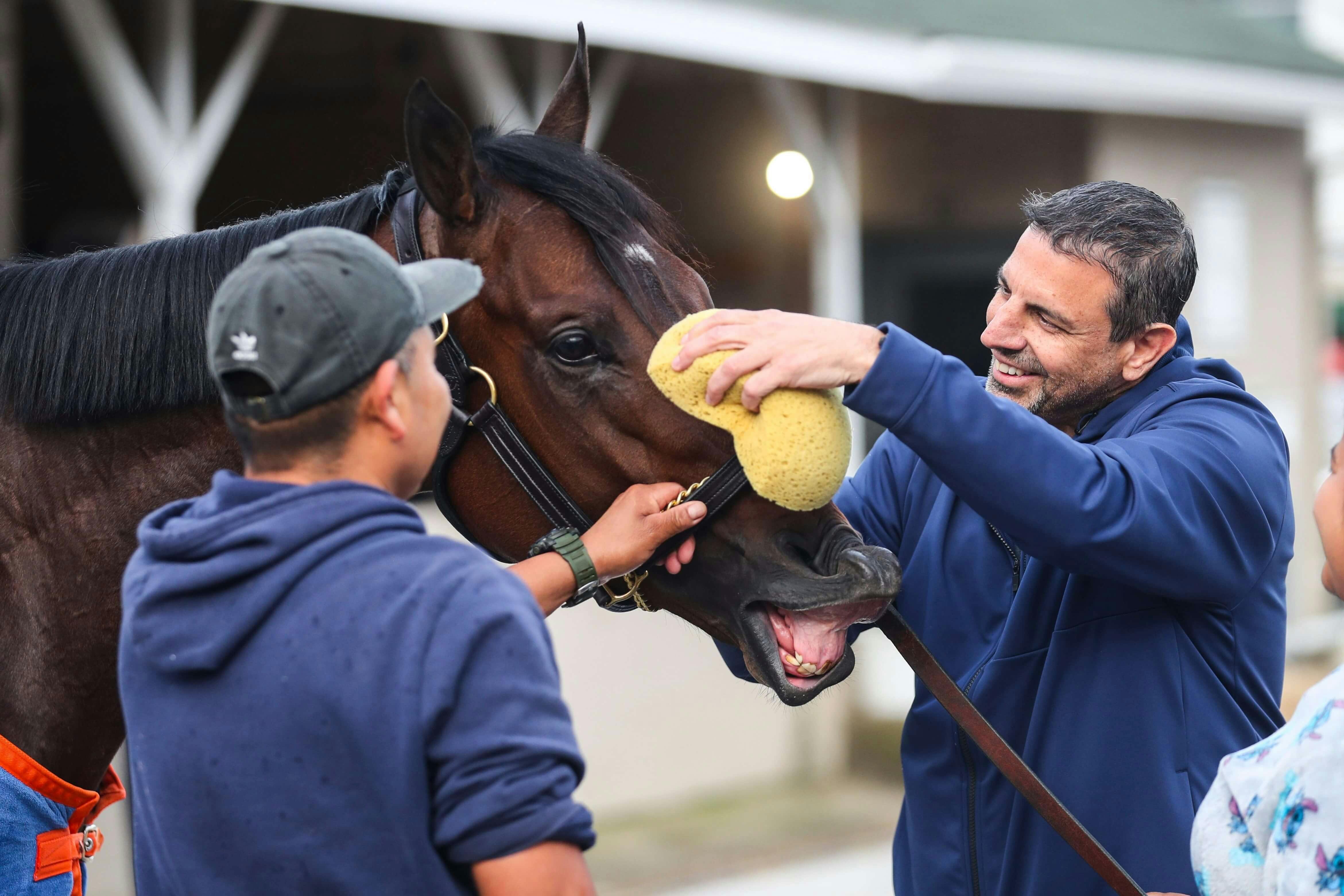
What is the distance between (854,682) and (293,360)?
674cm

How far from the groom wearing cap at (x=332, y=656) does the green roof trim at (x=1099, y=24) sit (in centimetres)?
520

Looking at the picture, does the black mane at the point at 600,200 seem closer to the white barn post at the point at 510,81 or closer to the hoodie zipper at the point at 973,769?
the hoodie zipper at the point at 973,769

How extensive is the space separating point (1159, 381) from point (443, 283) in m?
1.29

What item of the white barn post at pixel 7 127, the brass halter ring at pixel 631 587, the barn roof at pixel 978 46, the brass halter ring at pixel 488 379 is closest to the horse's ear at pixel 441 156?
the brass halter ring at pixel 488 379

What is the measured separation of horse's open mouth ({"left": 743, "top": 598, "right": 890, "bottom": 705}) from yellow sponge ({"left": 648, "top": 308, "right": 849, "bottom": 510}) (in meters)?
0.17

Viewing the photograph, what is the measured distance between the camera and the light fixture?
705 cm

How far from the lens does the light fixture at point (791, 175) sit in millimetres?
7051

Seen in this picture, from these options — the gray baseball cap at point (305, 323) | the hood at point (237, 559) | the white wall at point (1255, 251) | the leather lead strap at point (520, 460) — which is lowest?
the white wall at point (1255, 251)

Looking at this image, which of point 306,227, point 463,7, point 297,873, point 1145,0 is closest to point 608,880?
point 463,7

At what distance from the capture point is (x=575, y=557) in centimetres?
181

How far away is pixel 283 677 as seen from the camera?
1164mm

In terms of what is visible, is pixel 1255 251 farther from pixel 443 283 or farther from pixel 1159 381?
pixel 443 283

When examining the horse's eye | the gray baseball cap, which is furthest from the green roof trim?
the gray baseball cap

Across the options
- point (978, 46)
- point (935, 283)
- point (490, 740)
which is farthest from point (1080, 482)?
point (935, 283)
